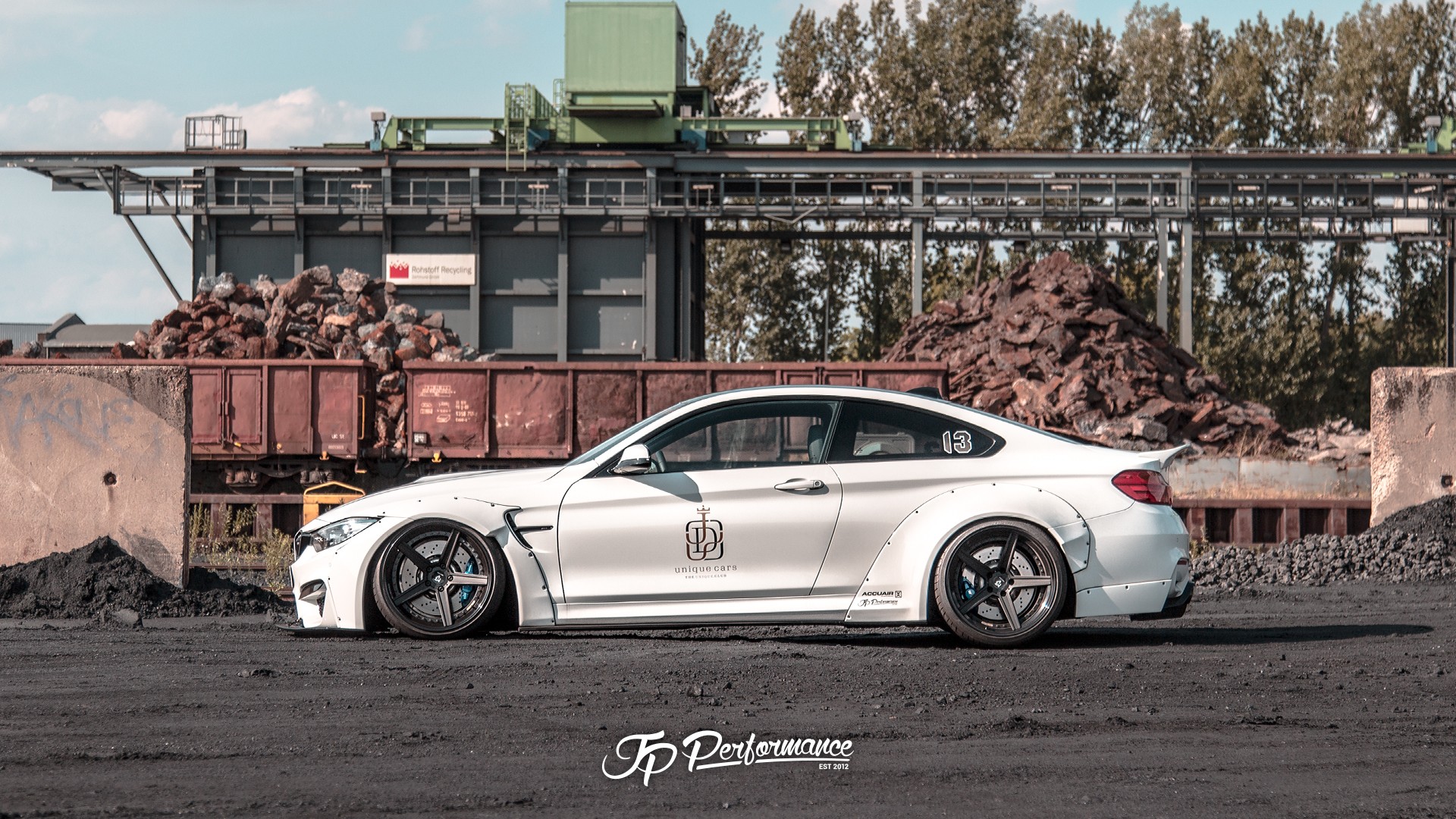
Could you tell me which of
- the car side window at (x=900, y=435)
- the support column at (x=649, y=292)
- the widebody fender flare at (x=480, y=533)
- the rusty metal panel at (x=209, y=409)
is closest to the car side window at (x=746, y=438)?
the car side window at (x=900, y=435)

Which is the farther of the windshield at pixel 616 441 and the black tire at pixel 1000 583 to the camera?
the windshield at pixel 616 441

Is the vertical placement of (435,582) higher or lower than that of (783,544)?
lower

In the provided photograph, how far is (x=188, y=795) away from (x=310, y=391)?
55.8 feet

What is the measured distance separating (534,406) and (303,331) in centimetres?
586

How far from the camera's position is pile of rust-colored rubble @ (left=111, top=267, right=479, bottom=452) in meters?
23.4

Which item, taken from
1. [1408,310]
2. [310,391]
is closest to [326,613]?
[310,391]

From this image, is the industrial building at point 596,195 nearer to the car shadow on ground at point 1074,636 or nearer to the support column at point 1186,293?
the support column at point 1186,293

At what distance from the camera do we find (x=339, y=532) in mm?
7910

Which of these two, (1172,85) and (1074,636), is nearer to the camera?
(1074,636)

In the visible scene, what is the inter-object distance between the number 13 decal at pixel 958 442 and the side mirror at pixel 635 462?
1.68 metres

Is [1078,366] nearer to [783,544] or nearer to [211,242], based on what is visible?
[783,544]

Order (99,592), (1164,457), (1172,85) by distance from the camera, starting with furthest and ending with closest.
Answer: (1172,85)
(99,592)
(1164,457)

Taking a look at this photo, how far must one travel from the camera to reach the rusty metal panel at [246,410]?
20594 mm

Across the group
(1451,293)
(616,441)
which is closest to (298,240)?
(616,441)
